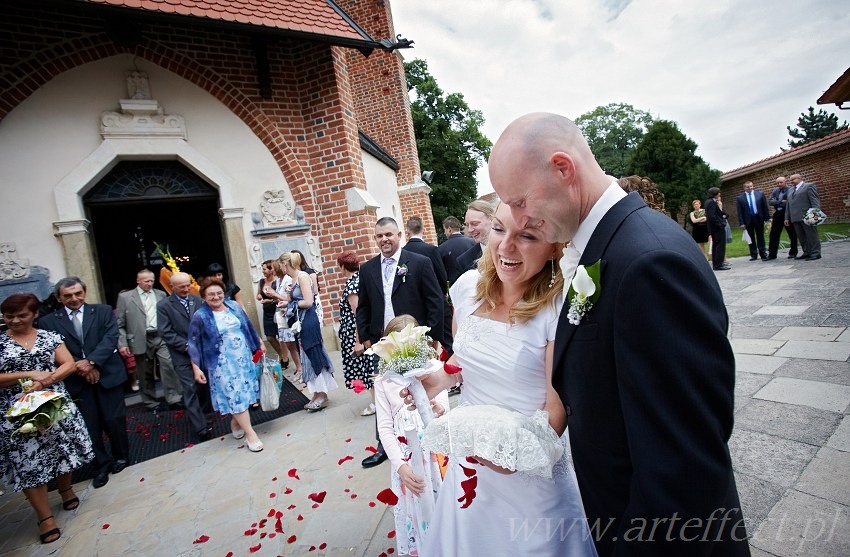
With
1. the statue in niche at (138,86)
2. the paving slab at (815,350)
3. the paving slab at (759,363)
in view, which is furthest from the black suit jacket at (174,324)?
the paving slab at (815,350)

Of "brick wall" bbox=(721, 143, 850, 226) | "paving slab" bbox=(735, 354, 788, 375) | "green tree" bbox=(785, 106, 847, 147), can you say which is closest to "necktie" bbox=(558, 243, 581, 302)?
"paving slab" bbox=(735, 354, 788, 375)

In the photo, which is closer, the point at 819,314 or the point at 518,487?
the point at 518,487

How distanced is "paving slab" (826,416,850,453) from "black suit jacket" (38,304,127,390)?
21.2 feet

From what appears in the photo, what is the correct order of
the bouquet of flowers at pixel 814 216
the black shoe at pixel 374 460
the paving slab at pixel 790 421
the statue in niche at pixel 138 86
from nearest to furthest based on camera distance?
the paving slab at pixel 790 421, the black shoe at pixel 374 460, the statue in niche at pixel 138 86, the bouquet of flowers at pixel 814 216

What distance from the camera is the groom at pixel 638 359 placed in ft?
2.95

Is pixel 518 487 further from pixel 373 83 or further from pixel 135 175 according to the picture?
pixel 373 83

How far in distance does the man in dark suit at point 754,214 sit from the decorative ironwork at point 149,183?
1220cm

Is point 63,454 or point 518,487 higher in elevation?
point 518,487

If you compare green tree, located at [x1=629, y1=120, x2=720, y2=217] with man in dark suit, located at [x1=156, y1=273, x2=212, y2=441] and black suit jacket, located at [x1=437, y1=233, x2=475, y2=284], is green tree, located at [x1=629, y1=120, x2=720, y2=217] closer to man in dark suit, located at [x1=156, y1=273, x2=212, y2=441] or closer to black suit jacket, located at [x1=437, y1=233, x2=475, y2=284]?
black suit jacket, located at [x1=437, y1=233, x2=475, y2=284]

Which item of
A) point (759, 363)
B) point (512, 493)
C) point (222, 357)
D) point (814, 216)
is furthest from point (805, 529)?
point (814, 216)

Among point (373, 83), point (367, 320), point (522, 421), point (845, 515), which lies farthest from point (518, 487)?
point (373, 83)

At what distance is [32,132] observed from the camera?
584cm

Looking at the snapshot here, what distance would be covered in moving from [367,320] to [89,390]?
10.1 feet

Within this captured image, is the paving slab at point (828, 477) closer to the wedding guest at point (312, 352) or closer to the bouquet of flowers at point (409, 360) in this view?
the bouquet of flowers at point (409, 360)
